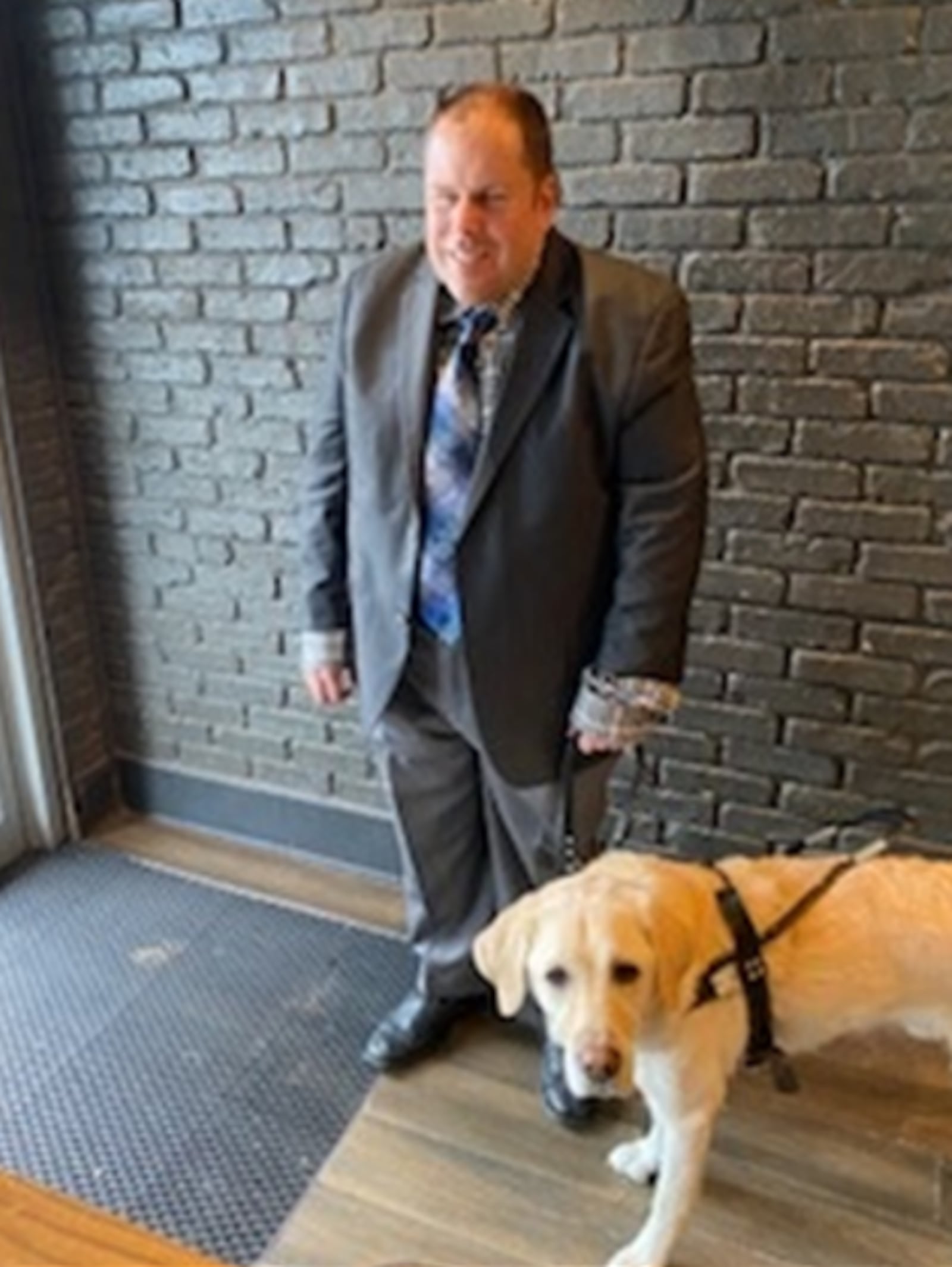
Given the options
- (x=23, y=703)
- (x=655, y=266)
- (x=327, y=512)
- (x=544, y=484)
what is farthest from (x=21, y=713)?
(x=655, y=266)

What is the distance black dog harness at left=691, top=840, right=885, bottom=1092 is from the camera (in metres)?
1.48

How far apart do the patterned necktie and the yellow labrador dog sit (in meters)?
0.45

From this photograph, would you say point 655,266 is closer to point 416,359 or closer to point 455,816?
point 416,359

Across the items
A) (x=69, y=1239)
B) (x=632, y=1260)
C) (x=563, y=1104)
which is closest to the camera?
(x=69, y=1239)

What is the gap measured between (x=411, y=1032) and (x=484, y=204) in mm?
1341

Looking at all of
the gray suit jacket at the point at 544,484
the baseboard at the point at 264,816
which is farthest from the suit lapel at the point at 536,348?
the baseboard at the point at 264,816

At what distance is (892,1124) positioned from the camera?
190cm

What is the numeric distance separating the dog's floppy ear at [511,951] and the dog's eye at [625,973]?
11cm

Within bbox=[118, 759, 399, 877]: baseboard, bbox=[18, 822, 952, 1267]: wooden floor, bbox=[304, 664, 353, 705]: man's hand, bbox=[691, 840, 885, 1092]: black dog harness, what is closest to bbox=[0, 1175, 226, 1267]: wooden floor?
bbox=[691, 840, 885, 1092]: black dog harness

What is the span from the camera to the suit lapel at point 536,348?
155 centimetres

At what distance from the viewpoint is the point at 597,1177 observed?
5.92 feet

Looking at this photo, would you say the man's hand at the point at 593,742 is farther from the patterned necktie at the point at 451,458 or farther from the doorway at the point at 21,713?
the doorway at the point at 21,713

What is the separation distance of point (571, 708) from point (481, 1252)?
30.5 inches

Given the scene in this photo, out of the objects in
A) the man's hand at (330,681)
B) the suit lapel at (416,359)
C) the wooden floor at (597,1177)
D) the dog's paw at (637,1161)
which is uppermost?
the suit lapel at (416,359)
